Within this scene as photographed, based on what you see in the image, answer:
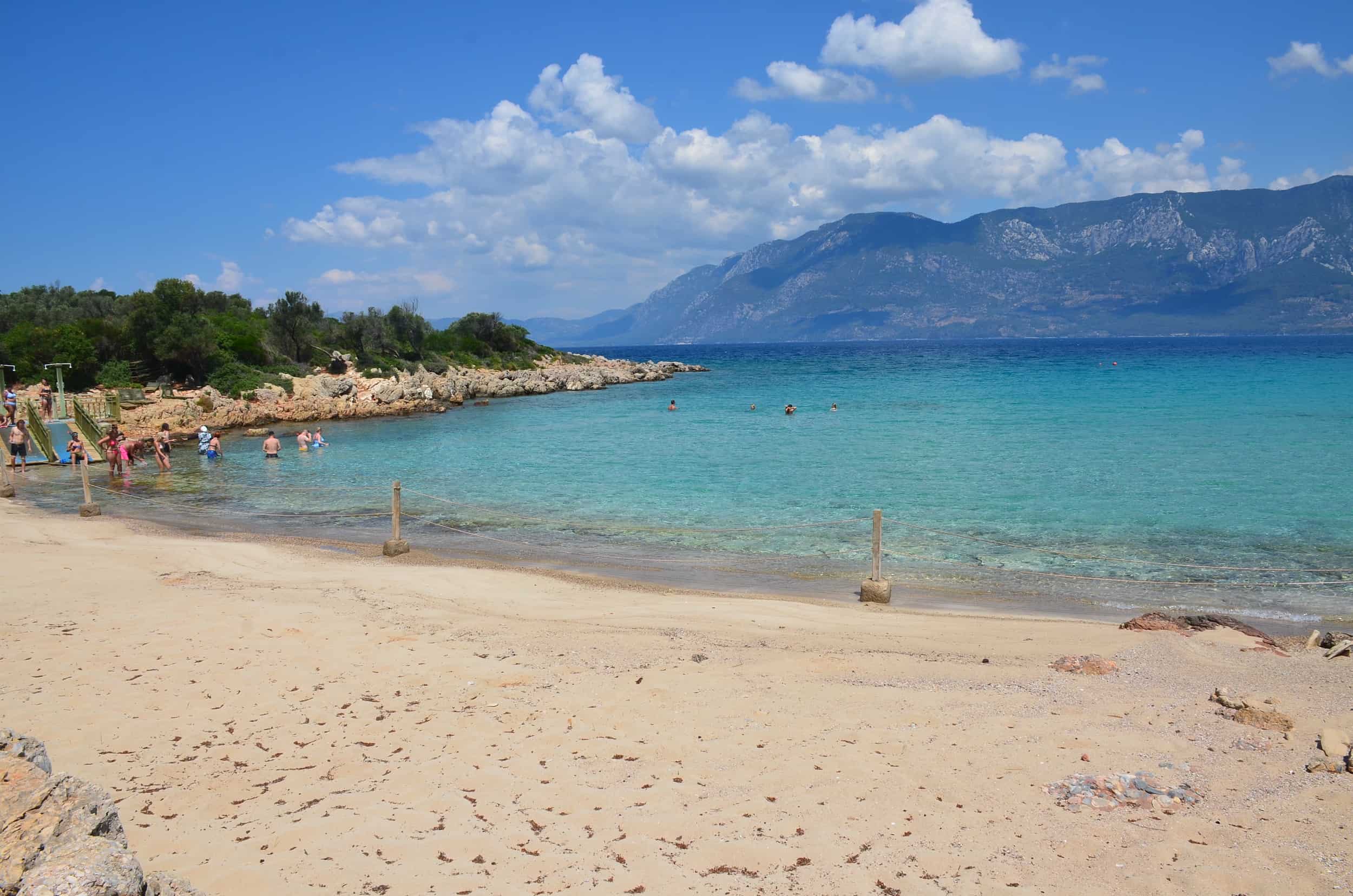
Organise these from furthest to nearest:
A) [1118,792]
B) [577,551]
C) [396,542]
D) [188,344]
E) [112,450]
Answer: [188,344] → [112,450] → [577,551] → [396,542] → [1118,792]

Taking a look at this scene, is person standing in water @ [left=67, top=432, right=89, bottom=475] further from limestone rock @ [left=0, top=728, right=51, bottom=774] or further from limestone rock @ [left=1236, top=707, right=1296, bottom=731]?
limestone rock @ [left=1236, top=707, right=1296, bottom=731]

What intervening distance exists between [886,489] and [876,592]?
31.0 feet

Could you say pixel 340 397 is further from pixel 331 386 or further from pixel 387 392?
pixel 387 392

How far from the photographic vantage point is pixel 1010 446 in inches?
1080

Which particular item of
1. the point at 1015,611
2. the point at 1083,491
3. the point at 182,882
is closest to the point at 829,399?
the point at 1083,491

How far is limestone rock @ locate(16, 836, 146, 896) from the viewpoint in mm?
2594

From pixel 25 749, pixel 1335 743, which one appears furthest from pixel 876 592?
pixel 25 749

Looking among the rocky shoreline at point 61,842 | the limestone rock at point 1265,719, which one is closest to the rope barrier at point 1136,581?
the limestone rock at point 1265,719

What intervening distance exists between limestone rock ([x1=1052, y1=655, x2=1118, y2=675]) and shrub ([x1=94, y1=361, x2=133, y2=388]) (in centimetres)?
4071

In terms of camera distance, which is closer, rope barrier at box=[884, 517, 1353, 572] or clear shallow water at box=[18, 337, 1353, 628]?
rope barrier at box=[884, 517, 1353, 572]

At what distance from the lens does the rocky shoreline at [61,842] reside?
104 inches

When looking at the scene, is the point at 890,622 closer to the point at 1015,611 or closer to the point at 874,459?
the point at 1015,611

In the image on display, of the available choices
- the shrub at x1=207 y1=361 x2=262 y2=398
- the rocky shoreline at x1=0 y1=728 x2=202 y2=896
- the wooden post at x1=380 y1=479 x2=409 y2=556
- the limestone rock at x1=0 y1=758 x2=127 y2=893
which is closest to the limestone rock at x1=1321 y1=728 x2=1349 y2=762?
the rocky shoreline at x1=0 y1=728 x2=202 y2=896

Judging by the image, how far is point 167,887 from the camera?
3012mm
